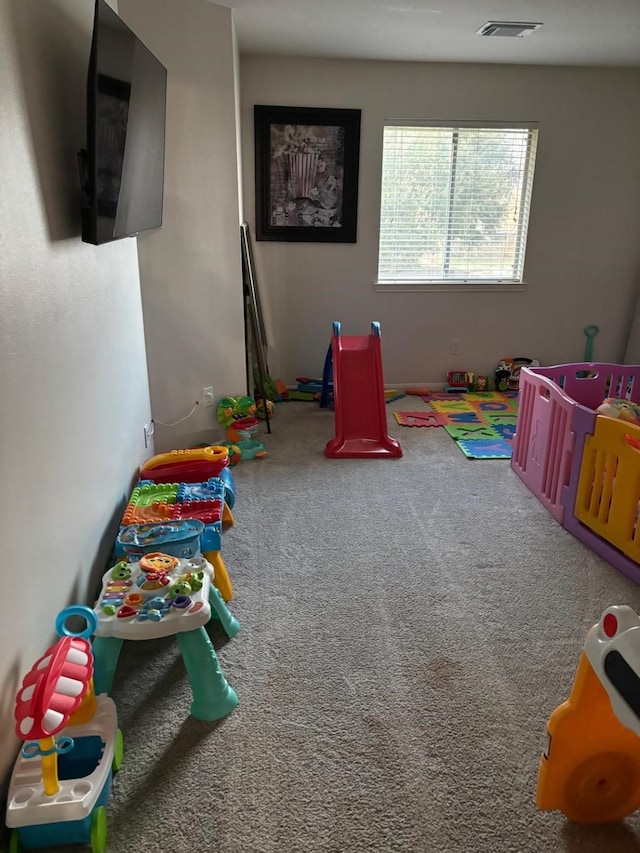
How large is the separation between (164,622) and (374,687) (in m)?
0.65

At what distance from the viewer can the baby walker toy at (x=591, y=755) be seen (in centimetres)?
127

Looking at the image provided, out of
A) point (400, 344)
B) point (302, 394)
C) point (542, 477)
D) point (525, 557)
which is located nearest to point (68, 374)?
point (525, 557)

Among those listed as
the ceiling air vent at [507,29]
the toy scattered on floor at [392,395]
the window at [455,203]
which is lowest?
the toy scattered on floor at [392,395]

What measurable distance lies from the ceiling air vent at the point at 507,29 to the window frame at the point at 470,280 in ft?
2.56

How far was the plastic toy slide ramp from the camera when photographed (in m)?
3.47

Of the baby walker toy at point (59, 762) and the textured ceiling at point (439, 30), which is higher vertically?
the textured ceiling at point (439, 30)

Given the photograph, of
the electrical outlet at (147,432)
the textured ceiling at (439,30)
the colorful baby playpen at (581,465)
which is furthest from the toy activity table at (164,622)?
the textured ceiling at (439,30)

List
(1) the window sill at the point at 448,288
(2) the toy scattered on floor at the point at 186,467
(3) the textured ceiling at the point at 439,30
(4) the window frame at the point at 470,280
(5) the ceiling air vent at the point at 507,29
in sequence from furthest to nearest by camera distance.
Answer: (1) the window sill at the point at 448,288 < (4) the window frame at the point at 470,280 < (5) the ceiling air vent at the point at 507,29 < (3) the textured ceiling at the point at 439,30 < (2) the toy scattered on floor at the point at 186,467

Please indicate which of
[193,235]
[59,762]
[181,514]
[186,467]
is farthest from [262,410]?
[59,762]

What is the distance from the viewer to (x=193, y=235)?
3.28m

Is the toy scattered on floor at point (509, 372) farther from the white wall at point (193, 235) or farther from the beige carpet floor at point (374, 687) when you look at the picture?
the white wall at point (193, 235)

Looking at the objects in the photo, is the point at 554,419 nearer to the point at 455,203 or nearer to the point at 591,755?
the point at 591,755

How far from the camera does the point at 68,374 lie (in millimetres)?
1780

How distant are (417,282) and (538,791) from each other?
3645 mm
